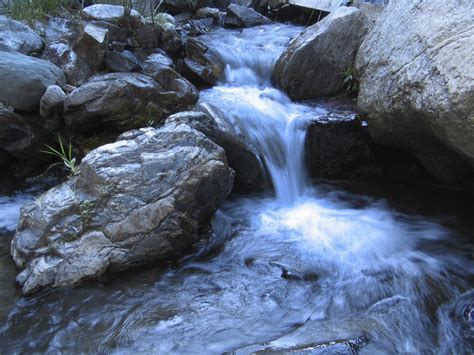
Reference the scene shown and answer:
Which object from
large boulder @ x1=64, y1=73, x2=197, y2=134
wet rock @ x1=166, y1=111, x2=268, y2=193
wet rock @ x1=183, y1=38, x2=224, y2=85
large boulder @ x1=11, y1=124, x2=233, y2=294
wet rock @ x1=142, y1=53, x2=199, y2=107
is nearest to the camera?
large boulder @ x1=11, y1=124, x2=233, y2=294

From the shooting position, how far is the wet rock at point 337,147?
5.20m

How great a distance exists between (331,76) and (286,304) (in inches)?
150

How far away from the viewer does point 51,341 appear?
2.91 meters

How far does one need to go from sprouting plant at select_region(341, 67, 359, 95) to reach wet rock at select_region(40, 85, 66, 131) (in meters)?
3.83

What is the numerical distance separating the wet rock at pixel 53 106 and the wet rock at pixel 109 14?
72.4 inches

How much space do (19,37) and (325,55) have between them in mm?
4463

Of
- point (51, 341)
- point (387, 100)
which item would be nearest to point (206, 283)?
point (51, 341)

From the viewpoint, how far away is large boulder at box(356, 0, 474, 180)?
3.28 metres

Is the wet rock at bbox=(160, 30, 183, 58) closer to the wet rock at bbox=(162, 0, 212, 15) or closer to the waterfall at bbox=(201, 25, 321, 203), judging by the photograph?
the waterfall at bbox=(201, 25, 321, 203)

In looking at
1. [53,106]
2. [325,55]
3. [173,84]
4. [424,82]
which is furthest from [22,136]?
[424,82]

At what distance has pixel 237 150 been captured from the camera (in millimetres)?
4832

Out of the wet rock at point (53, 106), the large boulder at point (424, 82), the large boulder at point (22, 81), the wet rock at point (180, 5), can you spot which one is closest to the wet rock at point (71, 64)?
the large boulder at point (22, 81)

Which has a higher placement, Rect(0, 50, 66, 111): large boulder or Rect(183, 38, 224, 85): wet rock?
Rect(183, 38, 224, 85): wet rock

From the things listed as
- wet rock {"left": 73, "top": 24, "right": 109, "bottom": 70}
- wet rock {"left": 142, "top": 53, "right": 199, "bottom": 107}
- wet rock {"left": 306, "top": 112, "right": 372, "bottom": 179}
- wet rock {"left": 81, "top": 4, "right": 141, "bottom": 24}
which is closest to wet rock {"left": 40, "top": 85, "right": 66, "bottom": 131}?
wet rock {"left": 73, "top": 24, "right": 109, "bottom": 70}
